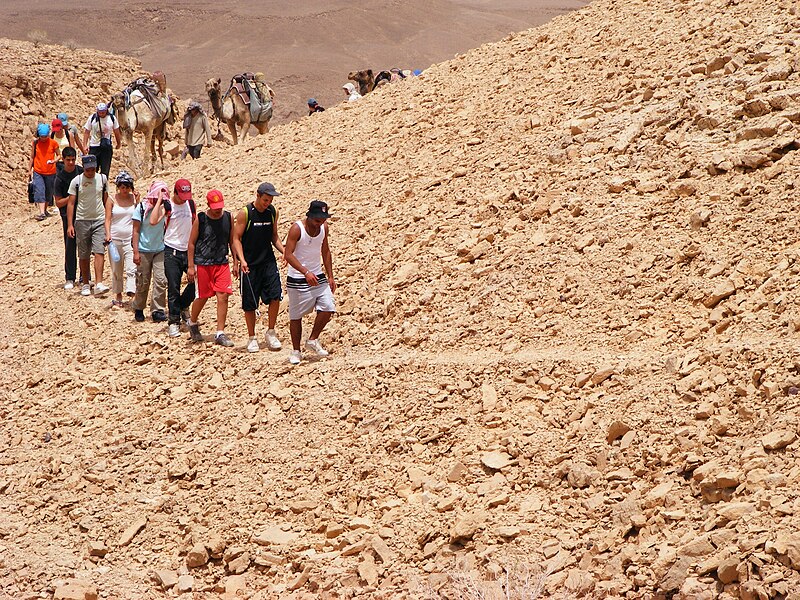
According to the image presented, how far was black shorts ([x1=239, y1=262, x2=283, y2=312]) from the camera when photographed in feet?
26.9

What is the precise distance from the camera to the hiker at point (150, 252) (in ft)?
29.5

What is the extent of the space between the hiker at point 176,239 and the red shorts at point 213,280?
0.77ft

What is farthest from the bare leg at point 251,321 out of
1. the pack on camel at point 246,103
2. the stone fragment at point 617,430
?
the pack on camel at point 246,103

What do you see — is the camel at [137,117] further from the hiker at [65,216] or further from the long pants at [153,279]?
the long pants at [153,279]

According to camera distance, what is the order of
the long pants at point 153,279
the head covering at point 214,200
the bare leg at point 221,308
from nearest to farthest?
the head covering at point 214,200 → the bare leg at point 221,308 → the long pants at point 153,279

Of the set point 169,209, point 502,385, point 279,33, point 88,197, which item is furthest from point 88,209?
point 279,33

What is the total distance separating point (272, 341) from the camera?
27.5 ft

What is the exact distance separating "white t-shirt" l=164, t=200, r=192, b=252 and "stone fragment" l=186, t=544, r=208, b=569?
3.20m

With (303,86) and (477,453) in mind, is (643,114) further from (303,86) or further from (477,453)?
(303,86)

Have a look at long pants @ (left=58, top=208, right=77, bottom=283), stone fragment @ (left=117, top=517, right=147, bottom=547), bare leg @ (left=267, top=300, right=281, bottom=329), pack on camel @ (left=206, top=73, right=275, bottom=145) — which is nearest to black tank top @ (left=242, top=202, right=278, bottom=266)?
bare leg @ (left=267, top=300, right=281, bottom=329)

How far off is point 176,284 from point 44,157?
20.8ft

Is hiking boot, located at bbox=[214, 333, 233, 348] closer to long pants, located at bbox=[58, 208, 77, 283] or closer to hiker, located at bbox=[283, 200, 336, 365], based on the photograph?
hiker, located at bbox=[283, 200, 336, 365]

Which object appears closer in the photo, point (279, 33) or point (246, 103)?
point (246, 103)

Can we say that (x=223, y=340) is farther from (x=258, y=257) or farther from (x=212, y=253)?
(x=258, y=257)
